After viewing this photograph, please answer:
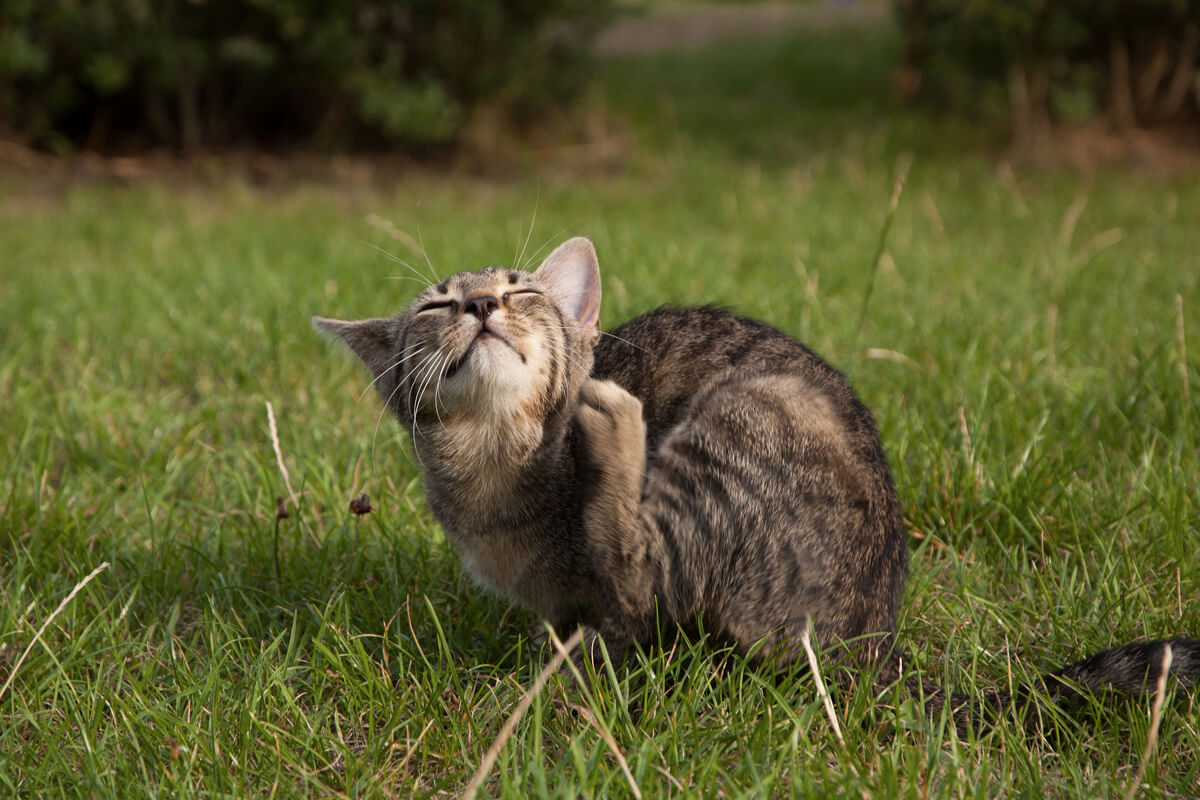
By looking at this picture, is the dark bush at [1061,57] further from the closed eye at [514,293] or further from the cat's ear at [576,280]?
the closed eye at [514,293]

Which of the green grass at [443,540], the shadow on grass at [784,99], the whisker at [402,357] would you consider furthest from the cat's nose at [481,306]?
the shadow on grass at [784,99]

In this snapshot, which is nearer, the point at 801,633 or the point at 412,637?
the point at 801,633

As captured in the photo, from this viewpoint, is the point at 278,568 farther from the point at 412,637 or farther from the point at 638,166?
the point at 638,166

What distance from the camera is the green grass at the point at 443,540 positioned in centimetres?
219

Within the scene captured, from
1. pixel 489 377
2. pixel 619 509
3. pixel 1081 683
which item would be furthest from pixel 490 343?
pixel 1081 683

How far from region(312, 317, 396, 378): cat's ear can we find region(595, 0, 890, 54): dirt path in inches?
535

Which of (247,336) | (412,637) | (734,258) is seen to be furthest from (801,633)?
(734,258)

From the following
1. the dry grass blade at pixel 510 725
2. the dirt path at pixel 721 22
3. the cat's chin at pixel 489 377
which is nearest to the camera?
the dry grass blade at pixel 510 725

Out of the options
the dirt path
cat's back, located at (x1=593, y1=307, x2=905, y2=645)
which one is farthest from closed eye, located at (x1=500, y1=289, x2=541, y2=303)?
the dirt path

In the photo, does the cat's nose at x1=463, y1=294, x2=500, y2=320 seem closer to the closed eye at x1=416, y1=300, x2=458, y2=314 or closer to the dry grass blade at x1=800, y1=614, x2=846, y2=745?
the closed eye at x1=416, y1=300, x2=458, y2=314

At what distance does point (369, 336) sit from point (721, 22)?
54.1ft

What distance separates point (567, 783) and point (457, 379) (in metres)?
1.04

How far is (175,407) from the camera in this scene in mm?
Answer: 4273

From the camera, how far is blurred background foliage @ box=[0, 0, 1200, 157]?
9.00m
